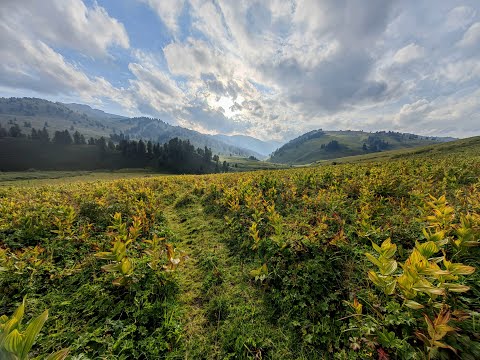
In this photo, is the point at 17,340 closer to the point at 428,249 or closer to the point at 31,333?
the point at 31,333

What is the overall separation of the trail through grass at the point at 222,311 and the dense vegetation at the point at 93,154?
117 metres

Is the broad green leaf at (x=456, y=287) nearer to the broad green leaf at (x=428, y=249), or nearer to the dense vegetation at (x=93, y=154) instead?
the broad green leaf at (x=428, y=249)

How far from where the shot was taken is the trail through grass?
133 inches

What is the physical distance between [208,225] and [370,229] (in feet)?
18.5

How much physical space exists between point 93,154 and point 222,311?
514 feet

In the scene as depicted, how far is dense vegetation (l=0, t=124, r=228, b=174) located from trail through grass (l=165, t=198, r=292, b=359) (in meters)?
117

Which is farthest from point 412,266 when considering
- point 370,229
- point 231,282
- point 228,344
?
point 231,282

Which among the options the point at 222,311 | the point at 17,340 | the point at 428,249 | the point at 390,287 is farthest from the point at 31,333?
the point at 428,249

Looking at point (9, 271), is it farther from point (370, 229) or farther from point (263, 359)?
point (370, 229)

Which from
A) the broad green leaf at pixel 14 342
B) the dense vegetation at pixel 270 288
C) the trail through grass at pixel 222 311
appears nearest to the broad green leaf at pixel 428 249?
the dense vegetation at pixel 270 288

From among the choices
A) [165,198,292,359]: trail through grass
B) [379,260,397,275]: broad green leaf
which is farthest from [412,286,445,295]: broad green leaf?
[165,198,292,359]: trail through grass

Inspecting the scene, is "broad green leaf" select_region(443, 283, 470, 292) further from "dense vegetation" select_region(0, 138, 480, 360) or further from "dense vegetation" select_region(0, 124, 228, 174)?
"dense vegetation" select_region(0, 124, 228, 174)

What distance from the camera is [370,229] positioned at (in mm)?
4867

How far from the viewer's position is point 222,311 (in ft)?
13.5
